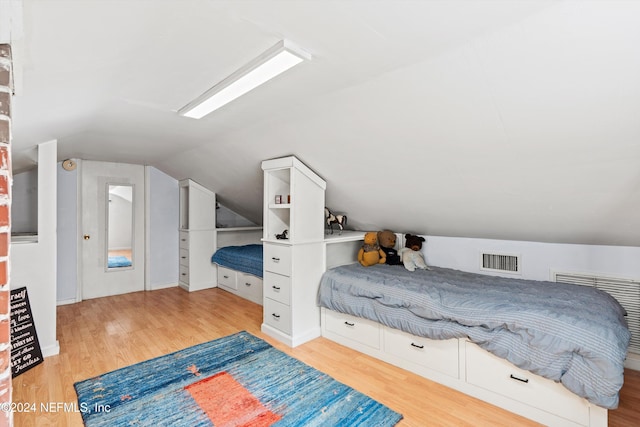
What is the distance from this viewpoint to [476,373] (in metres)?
2.15

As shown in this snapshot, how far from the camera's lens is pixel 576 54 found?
1.37 meters

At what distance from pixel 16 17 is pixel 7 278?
2.68 feet

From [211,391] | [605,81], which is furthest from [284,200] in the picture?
[605,81]

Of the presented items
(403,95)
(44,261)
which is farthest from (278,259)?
(44,261)

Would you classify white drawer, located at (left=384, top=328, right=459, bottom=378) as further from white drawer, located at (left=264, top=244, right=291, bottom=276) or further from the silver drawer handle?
white drawer, located at (left=264, top=244, right=291, bottom=276)

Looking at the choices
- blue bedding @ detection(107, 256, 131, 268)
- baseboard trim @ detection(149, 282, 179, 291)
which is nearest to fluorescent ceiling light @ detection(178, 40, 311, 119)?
blue bedding @ detection(107, 256, 131, 268)

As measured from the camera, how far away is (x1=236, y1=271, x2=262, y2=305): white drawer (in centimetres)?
429

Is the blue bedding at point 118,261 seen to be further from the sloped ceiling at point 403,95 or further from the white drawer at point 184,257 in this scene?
the sloped ceiling at point 403,95

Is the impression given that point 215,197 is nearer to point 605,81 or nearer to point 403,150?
point 403,150

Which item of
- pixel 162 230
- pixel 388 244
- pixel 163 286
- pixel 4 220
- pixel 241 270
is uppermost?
pixel 4 220

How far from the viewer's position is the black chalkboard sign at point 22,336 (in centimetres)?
246

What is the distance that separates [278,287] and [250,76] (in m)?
2.05

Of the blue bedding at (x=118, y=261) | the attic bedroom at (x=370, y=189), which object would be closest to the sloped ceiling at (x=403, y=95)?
the attic bedroom at (x=370, y=189)

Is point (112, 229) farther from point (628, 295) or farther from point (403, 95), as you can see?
point (628, 295)
